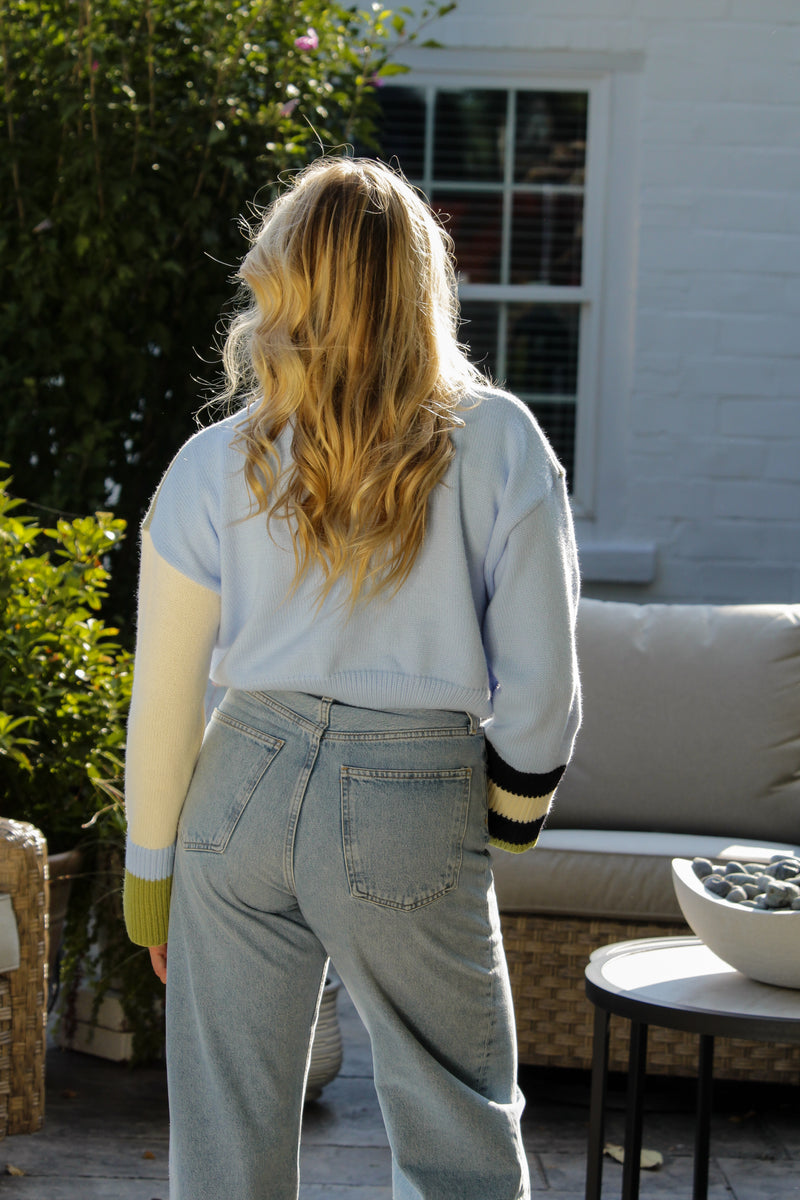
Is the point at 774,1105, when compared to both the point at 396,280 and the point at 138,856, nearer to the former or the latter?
the point at 138,856

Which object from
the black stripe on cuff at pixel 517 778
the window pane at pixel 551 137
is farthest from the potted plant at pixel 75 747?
the window pane at pixel 551 137

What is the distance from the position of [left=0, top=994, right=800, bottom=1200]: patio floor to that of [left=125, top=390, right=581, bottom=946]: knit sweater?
120 cm

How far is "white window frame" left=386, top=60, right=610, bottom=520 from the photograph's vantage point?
14.8 feet

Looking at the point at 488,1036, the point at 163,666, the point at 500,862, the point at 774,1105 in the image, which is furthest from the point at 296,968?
the point at 774,1105

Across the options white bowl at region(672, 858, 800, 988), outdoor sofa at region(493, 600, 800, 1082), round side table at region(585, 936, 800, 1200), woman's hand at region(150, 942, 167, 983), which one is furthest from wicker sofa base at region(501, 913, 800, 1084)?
woman's hand at region(150, 942, 167, 983)

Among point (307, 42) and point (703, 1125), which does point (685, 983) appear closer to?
point (703, 1125)

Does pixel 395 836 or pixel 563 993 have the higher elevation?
pixel 395 836

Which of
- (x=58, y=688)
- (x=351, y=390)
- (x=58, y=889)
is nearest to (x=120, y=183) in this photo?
(x=58, y=688)

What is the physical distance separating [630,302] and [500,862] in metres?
2.57

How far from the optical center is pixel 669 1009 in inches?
64.3

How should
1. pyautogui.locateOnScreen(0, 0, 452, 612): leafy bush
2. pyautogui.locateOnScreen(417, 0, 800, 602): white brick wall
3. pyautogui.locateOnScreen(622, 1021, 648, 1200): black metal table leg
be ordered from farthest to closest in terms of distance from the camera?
1. pyautogui.locateOnScreen(417, 0, 800, 602): white brick wall
2. pyautogui.locateOnScreen(0, 0, 452, 612): leafy bush
3. pyautogui.locateOnScreen(622, 1021, 648, 1200): black metal table leg

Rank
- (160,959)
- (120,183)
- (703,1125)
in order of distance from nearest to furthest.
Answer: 1. (160,959)
2. (703,1125)
3. (120,183)

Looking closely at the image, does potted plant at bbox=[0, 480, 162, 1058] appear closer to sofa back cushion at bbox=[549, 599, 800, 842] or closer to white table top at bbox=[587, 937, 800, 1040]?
sofa back cushion at bbox=[549, 599, 800, 842]

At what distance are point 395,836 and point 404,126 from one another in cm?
385
